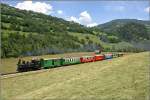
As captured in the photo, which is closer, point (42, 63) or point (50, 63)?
point (42, 63)

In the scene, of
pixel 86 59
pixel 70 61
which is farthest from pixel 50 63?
pixel 86 59

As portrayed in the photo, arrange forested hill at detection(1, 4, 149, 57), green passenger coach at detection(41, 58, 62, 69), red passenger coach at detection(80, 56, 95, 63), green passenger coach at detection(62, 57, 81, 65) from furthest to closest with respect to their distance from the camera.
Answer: forested hill at detection(1, 4, 149, 57), red passenger coach at detection(80, 56, 95, 63), green passenger coach at detection(62, 57, 81, 65), green passenger coach at detection(41, 58, 62, 69)

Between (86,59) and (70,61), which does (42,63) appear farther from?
(86,59)

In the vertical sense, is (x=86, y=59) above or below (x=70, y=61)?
above

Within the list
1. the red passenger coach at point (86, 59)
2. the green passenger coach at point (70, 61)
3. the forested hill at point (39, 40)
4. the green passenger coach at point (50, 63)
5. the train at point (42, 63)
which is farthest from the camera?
the forested hill at point (39, 40)

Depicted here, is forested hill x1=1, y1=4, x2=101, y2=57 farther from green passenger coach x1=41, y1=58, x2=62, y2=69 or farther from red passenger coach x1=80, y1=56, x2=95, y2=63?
green passenger coach x1=41, y1=58, x2=62, y2=69

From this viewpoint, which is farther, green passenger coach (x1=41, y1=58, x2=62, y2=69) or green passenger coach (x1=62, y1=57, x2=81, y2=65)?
green passenger coach (x1=62, y1=57, x2=81, y2=65)

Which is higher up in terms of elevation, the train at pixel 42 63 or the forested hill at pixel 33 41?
the forested hill at pixel 33 41

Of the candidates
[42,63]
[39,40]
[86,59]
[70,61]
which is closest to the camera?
[42,63]

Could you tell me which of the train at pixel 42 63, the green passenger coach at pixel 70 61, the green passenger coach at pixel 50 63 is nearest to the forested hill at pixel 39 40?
the green passenger coach at pixel 70 61

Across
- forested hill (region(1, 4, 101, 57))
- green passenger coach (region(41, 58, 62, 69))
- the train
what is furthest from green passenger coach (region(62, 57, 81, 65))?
forested hill (region(1, 4, 101, 57))

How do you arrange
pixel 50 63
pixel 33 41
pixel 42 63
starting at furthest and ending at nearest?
pixel 33 41
pixel 50 63
pixel 42 63

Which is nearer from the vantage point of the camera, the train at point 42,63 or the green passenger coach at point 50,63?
the train at point 42,63

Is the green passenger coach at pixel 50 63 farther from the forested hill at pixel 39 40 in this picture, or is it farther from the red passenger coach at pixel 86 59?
the forested hill at pixel 39 40
